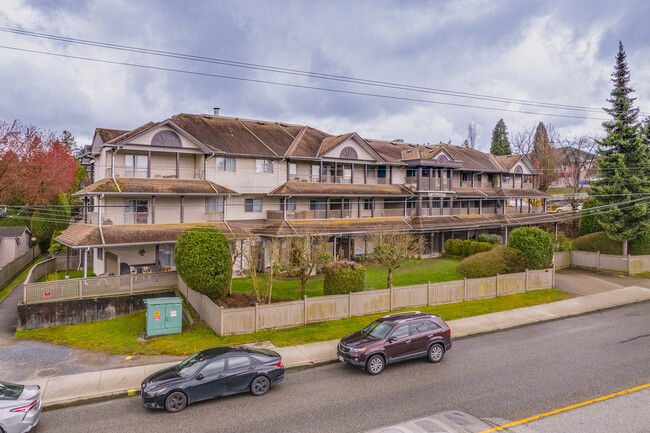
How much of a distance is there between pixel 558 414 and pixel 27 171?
157ft

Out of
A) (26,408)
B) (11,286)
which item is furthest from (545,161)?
(26,408)

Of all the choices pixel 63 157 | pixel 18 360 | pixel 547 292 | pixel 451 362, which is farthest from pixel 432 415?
pixel 63 157

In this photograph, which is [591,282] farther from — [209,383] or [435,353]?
[209,383]

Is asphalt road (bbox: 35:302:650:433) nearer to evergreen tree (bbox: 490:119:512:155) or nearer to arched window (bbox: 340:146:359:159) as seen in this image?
arched window (bbox: 340:146:359:159)

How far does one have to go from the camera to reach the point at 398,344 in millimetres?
13859

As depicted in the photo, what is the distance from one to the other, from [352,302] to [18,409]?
13293mm

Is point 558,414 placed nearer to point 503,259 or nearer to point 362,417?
point 362,417

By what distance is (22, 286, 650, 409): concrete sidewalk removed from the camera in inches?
481

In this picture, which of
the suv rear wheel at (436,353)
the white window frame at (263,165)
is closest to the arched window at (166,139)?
the white window frame at (263,165)

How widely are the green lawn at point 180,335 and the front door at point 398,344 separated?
12.3 feet

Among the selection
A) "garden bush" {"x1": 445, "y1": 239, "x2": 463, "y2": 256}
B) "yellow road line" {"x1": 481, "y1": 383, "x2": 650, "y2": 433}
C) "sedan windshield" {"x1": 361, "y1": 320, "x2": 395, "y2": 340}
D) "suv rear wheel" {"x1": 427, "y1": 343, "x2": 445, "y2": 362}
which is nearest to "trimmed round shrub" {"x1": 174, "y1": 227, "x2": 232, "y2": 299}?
"sedan windshield" {"x1": 361, "y1": 320, "x2": 395, "y2": 340}

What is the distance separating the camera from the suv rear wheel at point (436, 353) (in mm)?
14371

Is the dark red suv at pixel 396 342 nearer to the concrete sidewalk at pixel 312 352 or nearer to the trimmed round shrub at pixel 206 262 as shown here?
the concrete sidewalk at pixel 312 352

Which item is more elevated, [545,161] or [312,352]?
[545,161]
